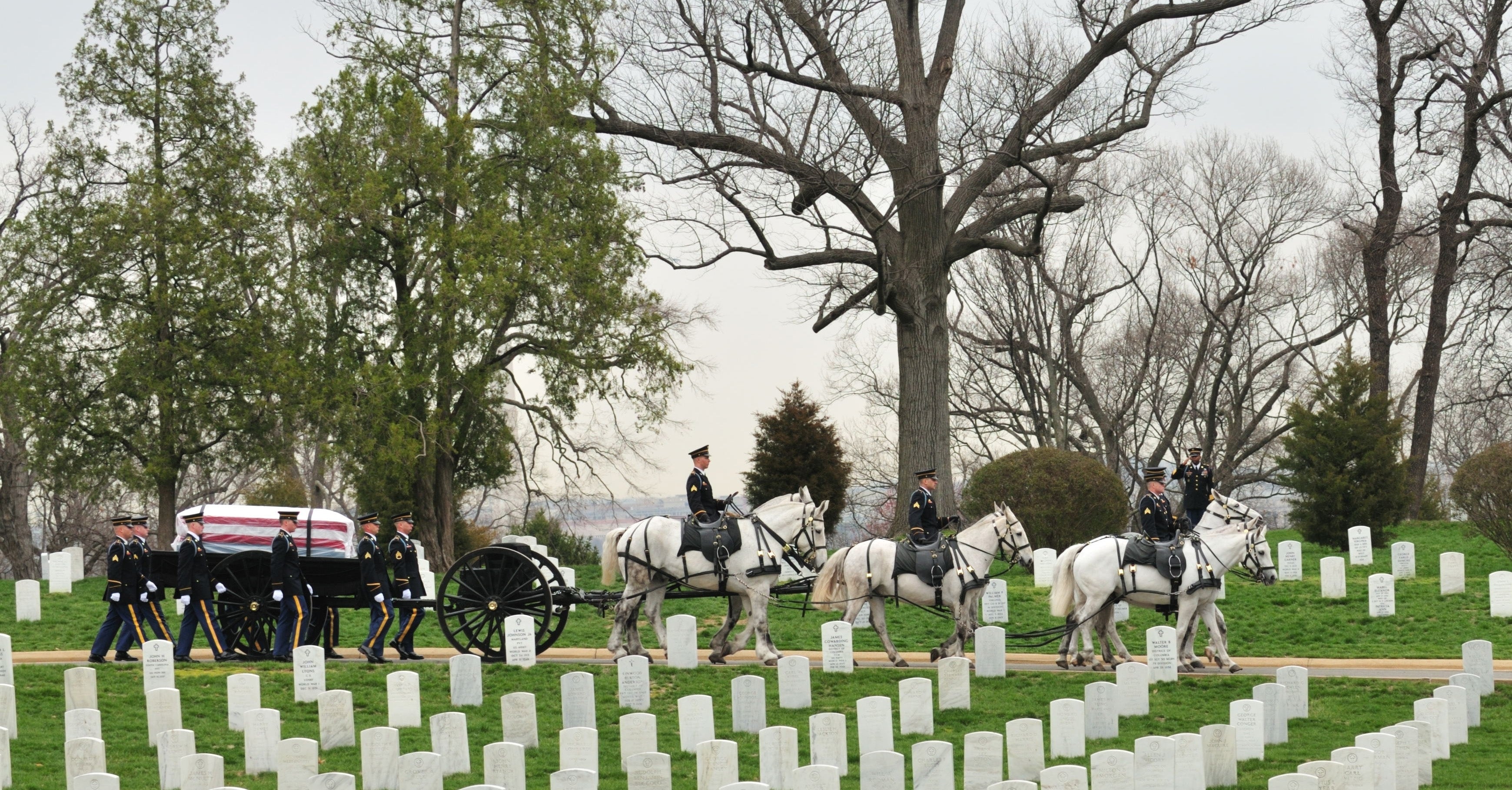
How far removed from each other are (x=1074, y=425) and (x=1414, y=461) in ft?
33.7

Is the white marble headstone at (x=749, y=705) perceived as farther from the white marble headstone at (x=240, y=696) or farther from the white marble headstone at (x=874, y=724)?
the white marble headstone at (x=240, y=696)

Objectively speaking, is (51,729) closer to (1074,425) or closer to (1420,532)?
(1420,532)

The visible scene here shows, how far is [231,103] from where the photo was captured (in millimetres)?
31297

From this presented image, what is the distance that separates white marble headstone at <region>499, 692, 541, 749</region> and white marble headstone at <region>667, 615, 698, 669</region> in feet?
11.0

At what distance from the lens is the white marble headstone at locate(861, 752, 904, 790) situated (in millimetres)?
10383

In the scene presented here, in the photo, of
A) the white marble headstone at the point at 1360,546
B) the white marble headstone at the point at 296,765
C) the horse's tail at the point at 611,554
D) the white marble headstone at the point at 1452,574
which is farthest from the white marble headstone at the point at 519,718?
the white marble headstone at the point at 1360,546

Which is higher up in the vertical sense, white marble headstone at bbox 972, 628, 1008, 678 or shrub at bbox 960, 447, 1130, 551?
shrub at bbox 960, 447, 1130, 551

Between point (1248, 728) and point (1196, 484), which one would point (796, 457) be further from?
point (1248, 728)

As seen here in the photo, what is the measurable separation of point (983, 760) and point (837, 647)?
207 inches

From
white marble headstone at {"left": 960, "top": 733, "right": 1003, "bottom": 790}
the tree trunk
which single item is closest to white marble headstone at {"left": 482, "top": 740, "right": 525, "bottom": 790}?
white marble headstone at {"left": 960, "top": 733, "right": 1003, "bottom": 790}

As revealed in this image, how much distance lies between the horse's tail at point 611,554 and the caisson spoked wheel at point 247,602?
362 cm

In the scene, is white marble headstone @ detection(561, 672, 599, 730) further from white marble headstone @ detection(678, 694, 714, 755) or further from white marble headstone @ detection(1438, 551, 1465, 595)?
white marble headstone @ detection(1438, 551, 1465, 595)

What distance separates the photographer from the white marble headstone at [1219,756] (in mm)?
11367

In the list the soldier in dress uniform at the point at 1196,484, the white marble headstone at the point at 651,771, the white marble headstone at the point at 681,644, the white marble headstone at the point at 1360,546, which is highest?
the soldier in dress uniform at the point at 1196,484
